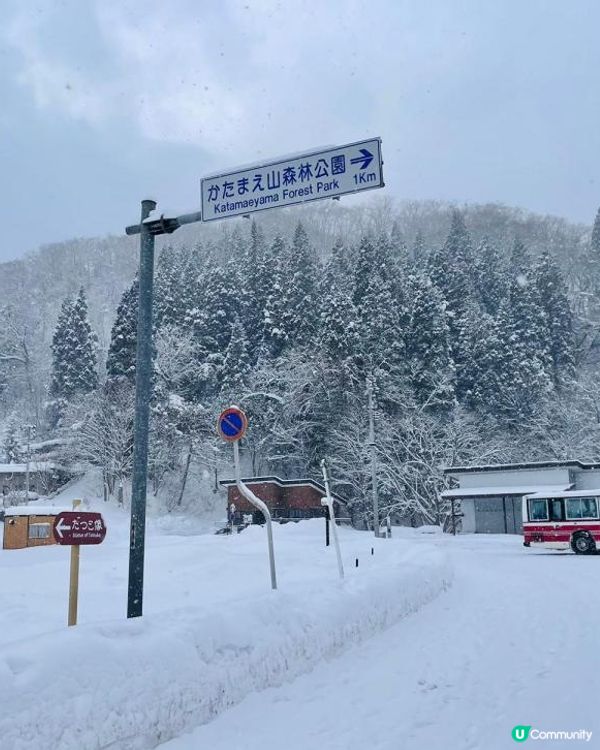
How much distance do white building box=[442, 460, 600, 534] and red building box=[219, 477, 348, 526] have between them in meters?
10.9

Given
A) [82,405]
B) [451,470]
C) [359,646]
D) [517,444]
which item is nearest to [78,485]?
[82,405]

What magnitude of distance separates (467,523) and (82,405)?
102 feet

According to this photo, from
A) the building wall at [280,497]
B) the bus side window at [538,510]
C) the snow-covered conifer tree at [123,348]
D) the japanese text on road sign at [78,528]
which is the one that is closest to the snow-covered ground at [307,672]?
the japanese text on road sign at [78,528]

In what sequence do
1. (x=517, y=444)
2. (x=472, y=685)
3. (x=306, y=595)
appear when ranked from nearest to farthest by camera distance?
(x=472, y=685), (x=306, y=595), (x=517, y=444)

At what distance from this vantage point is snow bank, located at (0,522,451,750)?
A: 3.86 m

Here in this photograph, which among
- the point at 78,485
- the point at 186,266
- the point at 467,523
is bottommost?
the point at 467,523

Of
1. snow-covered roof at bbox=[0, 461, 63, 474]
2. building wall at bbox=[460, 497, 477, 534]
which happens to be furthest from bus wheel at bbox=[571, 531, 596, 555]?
snow-covered roof at bbox=[0, 461, 63, 474]

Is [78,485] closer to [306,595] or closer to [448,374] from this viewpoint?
[448,374]

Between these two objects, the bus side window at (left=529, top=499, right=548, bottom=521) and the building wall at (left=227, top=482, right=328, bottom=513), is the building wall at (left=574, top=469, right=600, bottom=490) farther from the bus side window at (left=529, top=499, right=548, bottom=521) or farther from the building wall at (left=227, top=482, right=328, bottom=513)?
the building wall at (left=227, top=482, right=328, bottom=513)

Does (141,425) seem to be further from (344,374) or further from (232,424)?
(344,374)

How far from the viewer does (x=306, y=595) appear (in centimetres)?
732

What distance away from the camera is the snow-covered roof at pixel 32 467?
5632 cm

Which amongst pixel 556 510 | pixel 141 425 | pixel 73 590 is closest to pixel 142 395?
pixel 141 425

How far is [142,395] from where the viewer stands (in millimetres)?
7156
